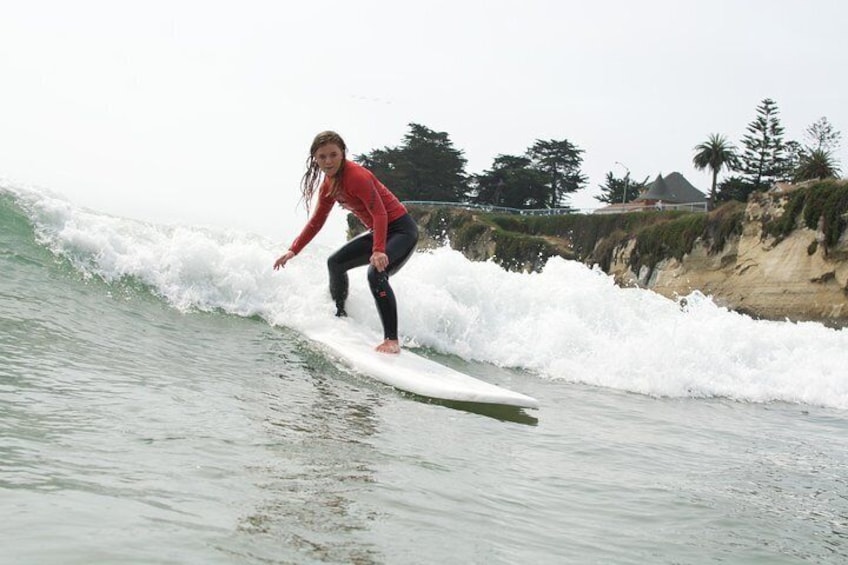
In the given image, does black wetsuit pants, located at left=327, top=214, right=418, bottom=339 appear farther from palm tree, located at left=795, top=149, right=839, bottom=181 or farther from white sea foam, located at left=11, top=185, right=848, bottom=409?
palm tree, located at left=795, top=149, right=839, bottom=181

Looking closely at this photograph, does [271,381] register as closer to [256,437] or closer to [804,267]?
[256,437]

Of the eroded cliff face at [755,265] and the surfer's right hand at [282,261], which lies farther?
the eroded cliff face at [755,265]

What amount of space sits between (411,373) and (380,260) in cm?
89

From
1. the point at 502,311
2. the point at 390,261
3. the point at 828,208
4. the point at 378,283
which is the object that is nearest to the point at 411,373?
the point at 378,283

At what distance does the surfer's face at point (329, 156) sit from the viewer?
537cm

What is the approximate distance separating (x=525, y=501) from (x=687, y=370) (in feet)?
17.2

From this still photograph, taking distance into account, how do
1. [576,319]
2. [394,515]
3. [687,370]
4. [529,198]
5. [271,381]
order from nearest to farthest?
[394,515] < [271,381] < [687,370] < [576,319] < [529,198]

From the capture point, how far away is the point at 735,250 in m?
29.7

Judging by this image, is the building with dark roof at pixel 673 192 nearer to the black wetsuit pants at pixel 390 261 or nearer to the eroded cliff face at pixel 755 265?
the eroded cliff face at pixel 755 265

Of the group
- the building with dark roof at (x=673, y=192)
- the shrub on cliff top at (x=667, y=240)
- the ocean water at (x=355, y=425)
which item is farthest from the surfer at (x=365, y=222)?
the building with dark roof at (x=673, y=192)

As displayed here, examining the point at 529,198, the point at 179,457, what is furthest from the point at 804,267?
the point at 529,198

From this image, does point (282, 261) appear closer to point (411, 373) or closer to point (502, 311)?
point (411, 373)

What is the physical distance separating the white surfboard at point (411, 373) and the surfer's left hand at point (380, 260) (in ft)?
2.15

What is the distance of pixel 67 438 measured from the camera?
2.48 meters
